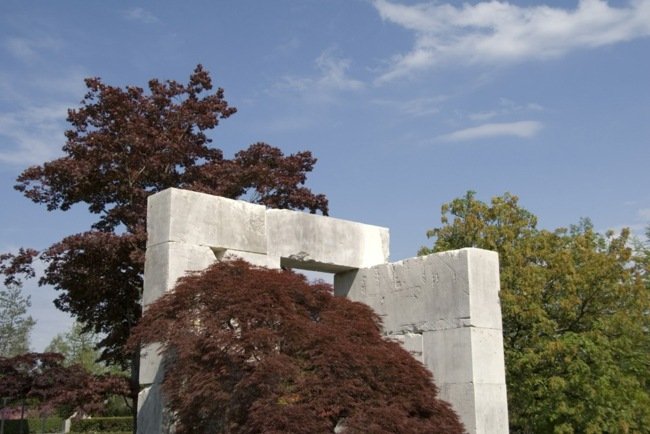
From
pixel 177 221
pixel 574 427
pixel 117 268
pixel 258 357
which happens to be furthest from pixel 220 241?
pixel 574 427

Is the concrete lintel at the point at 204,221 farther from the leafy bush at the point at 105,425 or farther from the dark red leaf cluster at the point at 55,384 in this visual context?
the leafy bush at the point at 105,425

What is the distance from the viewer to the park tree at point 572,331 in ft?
44.7

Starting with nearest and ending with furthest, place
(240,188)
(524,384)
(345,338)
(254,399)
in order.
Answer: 1. (254,399)
2. (345,338)
3. (240,188)
4. (524,384)

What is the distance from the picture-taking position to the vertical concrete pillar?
29.1 feet

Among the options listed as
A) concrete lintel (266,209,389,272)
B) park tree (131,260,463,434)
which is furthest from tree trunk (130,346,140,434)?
park tree (131,260,463,434)

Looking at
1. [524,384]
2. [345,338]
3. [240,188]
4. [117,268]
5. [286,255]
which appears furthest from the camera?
[524,384]

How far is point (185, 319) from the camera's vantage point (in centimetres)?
763

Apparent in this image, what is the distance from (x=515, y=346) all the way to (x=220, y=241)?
27.4 ft

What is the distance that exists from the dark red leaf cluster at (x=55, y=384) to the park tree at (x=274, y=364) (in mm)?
2910

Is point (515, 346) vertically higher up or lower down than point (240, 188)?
lower down

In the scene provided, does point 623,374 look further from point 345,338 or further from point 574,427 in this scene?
point 345,338

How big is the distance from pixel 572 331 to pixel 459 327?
22.6ft

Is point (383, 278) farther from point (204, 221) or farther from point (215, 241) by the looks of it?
point (204, 221)

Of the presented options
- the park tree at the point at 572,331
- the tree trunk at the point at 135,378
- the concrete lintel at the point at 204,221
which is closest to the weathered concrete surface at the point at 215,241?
the concrete lintel at the point at 204,221
